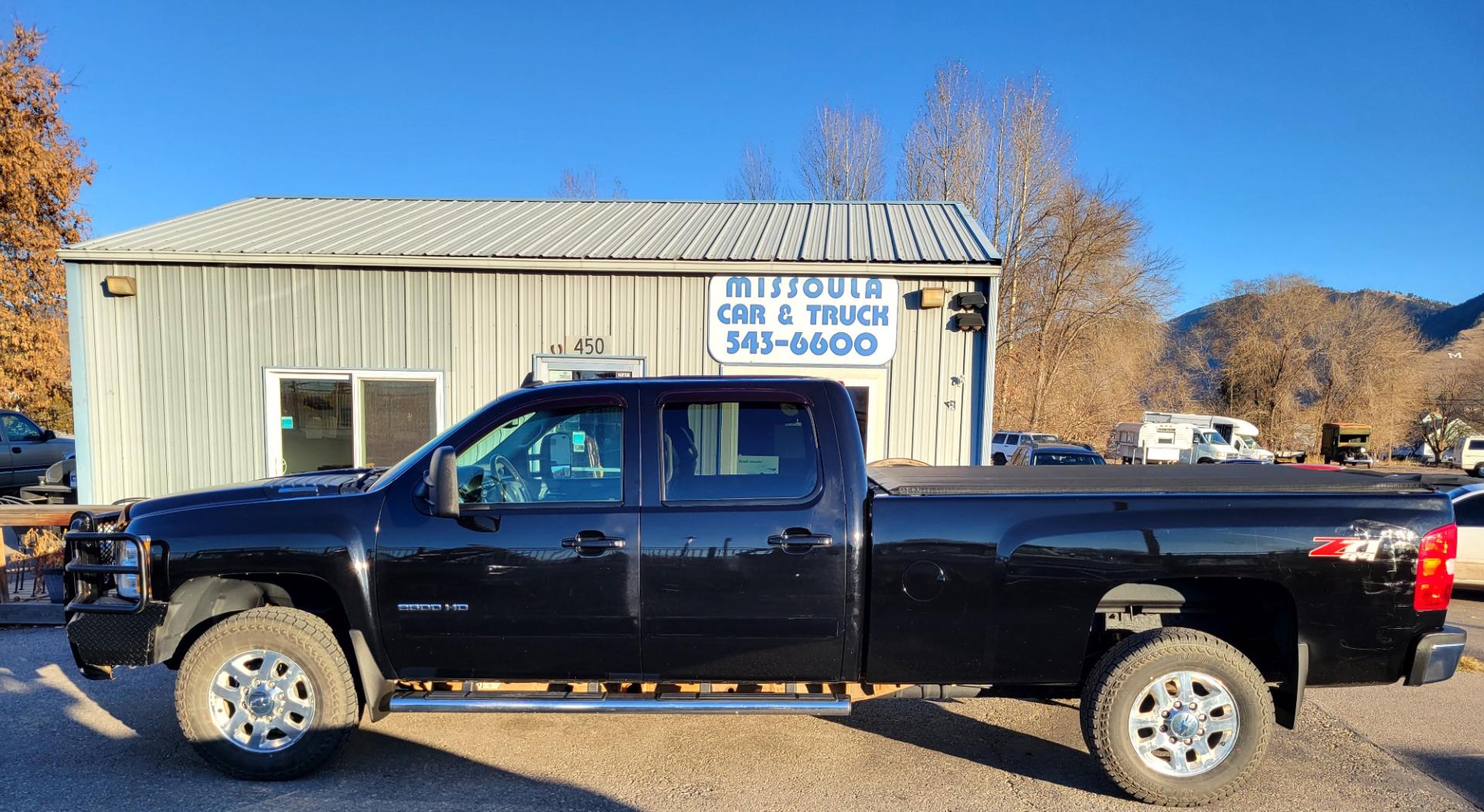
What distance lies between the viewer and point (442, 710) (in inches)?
126

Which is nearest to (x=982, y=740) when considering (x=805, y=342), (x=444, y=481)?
(x=444, y=481)

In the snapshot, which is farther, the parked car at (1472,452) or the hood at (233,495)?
the parked car at (1472,452)

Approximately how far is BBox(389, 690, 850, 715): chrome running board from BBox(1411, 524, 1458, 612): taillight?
2.58m

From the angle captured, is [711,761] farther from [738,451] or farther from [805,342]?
[805,342]

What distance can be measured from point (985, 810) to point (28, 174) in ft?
87.8

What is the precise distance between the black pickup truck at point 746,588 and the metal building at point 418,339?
4.95 meters

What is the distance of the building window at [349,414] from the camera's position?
8.55 metres

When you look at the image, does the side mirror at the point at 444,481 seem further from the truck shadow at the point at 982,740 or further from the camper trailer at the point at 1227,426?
the camper trailer at the point at 1227,426

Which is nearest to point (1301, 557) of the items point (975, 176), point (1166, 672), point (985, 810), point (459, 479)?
point (1166, 672)

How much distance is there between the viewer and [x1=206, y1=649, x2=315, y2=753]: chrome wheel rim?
3.32 metres

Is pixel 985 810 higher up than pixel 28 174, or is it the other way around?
pixel 28 174

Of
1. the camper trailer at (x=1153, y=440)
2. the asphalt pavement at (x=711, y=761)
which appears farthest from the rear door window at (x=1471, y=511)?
the camper trailer at (x=1153, y=440)

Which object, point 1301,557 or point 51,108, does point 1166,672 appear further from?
point 51,108

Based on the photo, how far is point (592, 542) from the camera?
10.5 feet
